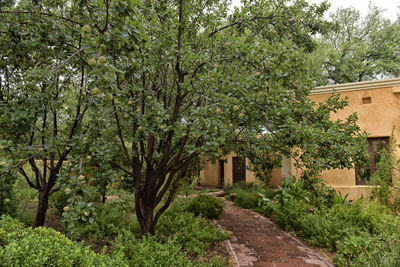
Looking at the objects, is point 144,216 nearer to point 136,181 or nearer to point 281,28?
point 136,181

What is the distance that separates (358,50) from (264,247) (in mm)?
18007

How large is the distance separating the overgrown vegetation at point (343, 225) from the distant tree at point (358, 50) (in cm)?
1284

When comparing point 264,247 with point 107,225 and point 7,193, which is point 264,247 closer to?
point 107,225

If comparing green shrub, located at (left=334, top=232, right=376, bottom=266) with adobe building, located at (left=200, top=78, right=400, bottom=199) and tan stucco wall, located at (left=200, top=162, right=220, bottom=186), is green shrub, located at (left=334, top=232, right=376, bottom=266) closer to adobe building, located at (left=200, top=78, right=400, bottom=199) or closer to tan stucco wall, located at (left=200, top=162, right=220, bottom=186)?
adobe building, located at (left=200, top=78, right=400, bottom=199)

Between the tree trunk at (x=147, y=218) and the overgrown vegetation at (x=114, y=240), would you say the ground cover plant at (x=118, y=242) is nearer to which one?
the overgrown vegetation at (x=114, y=240)

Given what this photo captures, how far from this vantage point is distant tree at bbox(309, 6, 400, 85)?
17.6m

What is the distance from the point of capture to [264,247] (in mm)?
5043

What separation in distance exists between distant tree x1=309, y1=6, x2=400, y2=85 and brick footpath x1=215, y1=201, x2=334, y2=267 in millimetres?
Result: 13837

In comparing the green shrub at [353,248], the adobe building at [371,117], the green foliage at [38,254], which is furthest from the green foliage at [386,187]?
the green foliage at [38,254]

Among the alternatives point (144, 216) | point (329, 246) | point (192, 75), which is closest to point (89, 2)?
point (192, 75)

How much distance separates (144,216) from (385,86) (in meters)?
9.41

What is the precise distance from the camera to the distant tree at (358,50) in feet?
57.6

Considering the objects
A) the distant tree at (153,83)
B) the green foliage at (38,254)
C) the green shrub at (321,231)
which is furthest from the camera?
the green shrub at (321,231)

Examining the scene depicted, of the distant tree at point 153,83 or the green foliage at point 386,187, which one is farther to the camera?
the green foliage at point 386,187
